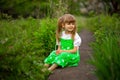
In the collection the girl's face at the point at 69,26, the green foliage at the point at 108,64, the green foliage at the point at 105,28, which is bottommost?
the green foliage at the point at 105,28

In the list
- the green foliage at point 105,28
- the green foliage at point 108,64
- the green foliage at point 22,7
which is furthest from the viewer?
the green foliage at point 22,7

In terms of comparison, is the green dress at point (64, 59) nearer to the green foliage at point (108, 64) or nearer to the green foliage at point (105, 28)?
the green foliage at point (105, 28)

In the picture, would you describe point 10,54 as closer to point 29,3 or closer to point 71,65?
point 71,65

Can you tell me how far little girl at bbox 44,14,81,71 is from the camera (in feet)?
21.2

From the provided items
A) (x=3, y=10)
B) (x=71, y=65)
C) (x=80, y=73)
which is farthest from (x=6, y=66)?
(x=3, y=10)

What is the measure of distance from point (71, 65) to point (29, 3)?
1630 cm

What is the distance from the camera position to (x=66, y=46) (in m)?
6.85

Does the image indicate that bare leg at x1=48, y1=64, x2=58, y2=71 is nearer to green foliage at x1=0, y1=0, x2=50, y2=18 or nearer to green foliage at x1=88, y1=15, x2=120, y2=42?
green foliage at x1=88, y1=15, x2=120, y2=42

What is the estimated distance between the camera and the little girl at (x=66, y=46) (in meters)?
6.47

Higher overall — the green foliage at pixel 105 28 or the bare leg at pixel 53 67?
the green foliage at pixel 105 28

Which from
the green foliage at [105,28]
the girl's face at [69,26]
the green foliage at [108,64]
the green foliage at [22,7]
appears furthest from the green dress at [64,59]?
the green foliage at [22,7]

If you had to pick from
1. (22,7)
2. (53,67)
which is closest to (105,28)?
(53,67)

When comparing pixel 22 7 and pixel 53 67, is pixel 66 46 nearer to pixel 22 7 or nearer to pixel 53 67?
pixel 53 67

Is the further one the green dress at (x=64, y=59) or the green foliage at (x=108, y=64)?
the green dress at (x=64, y=59)
